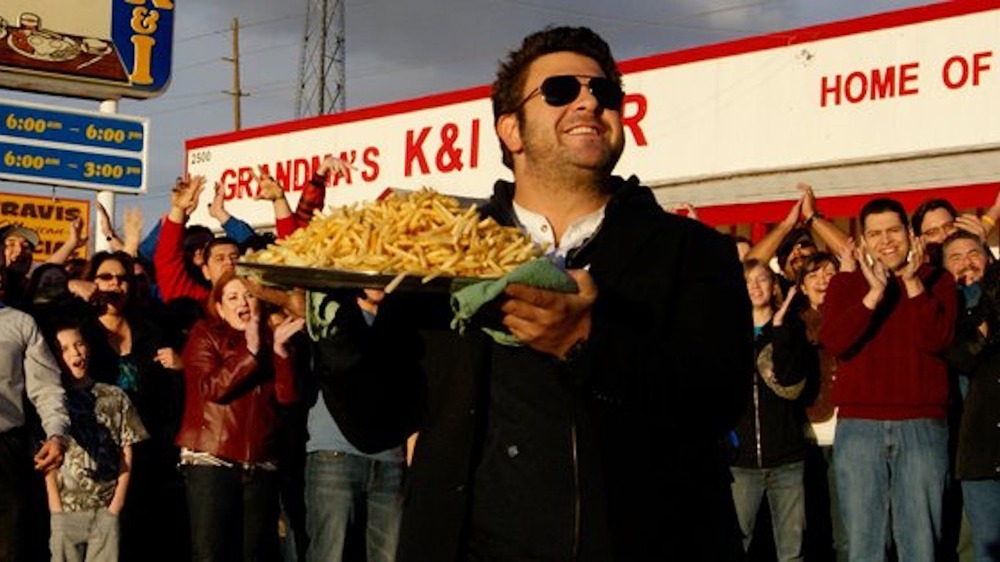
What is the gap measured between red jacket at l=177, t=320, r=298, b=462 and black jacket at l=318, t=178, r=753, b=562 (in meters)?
6.28

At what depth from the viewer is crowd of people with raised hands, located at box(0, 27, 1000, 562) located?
397 cm

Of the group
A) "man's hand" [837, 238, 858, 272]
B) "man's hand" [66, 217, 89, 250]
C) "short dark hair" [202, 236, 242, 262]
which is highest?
"man's hand" [66, 217, 89, 250]

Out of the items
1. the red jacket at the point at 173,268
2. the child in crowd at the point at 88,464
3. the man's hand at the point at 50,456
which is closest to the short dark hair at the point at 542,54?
the man's hand at the point at 50,456

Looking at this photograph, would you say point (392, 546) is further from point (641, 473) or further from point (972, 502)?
point (641, 473)

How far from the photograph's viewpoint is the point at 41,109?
18.2 metres

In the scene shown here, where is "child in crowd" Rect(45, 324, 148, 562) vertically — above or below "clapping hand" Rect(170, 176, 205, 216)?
below

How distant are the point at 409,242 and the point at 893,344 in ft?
22.0

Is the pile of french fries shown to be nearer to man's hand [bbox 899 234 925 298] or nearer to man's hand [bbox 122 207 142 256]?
man's hand [bbox 899 234 925 298]

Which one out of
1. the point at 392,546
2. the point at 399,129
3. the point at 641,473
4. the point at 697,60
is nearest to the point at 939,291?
the point at 392,546

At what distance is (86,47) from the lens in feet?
63.1

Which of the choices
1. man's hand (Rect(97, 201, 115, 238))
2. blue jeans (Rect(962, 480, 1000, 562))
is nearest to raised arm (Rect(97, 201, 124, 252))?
man's hand (Rect(97, 201, 115, 238))

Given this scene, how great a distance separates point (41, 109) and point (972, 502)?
11.5 m

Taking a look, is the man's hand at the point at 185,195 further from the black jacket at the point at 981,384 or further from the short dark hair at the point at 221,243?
the black jacket at the point at 981,384

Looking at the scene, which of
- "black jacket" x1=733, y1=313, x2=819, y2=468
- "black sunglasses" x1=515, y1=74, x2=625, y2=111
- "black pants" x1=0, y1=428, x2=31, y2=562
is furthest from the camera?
"black jacket" x1=733, y1=313, x2=819, y2=468
